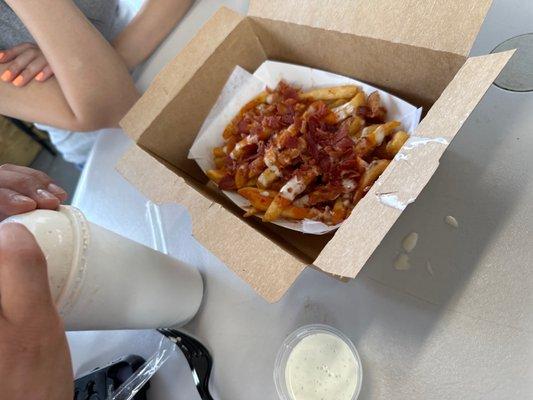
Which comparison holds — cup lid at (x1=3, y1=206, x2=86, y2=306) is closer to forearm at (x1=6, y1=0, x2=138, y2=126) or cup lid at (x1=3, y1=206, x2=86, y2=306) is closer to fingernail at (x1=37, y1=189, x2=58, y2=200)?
fingernail at (x1=37, y1=189, x2=58, y2=200)

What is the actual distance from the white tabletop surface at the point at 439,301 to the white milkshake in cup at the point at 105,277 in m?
0.10

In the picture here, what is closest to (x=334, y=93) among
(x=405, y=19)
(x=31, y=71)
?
(x=405, y=19)

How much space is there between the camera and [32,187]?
564 millimetres

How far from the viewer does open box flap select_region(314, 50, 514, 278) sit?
49cm

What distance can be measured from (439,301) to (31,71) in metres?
0.95

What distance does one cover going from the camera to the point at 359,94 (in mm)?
766

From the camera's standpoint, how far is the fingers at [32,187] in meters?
0.52

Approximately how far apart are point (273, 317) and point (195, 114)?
1.36 ft

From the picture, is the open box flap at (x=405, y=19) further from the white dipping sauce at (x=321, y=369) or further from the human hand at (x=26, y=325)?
the human hand at (x=26, y=325)

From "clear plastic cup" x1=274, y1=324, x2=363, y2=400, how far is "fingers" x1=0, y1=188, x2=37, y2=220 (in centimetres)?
39

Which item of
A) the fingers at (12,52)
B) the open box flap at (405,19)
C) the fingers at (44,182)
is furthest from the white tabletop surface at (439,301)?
the fingers at (12,52)

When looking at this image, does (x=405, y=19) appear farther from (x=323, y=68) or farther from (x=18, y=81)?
(x=18, y=81)

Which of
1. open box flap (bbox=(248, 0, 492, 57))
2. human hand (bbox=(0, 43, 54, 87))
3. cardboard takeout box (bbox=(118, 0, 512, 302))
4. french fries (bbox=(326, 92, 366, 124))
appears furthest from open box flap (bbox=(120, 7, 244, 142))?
human hand (bbox=(0, 43, 54, 87))

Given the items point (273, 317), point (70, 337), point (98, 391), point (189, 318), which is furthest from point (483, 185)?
point (70, 337)
